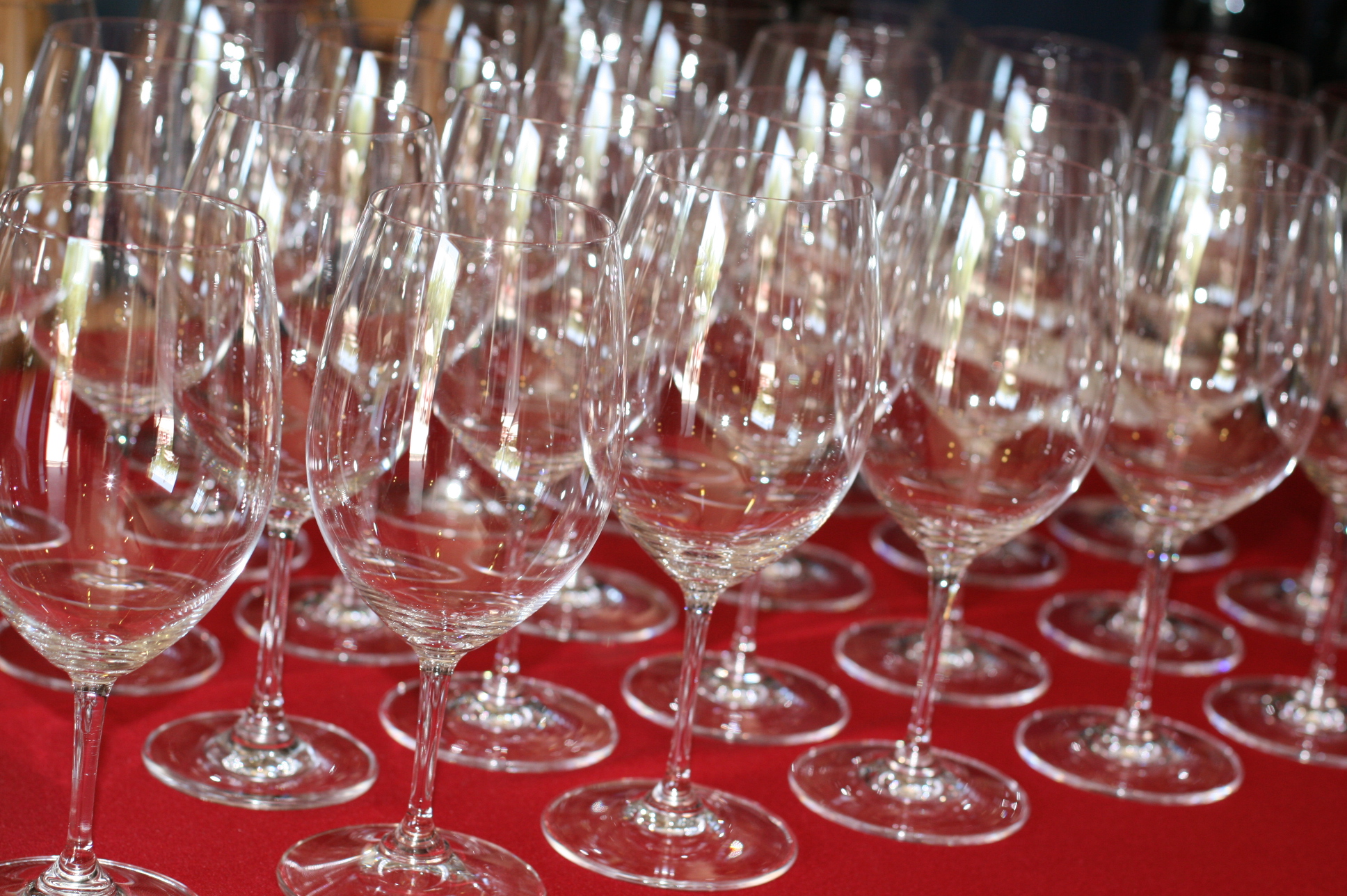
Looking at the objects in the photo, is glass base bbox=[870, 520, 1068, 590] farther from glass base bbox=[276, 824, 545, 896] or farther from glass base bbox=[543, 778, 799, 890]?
glass base bbox=[276, 824, 545, 896]

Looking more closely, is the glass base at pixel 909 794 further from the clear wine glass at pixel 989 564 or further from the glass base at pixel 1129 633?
the glass base at pixel 1129 633

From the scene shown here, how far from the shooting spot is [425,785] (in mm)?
939

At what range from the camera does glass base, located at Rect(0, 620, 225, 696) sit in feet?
3.65

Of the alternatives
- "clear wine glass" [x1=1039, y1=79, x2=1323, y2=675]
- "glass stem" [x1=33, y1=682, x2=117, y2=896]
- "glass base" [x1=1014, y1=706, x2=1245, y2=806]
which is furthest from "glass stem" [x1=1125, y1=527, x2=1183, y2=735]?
"glass stem" [x1=33, y1=682, x2=117, y2=896]

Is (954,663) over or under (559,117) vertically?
under

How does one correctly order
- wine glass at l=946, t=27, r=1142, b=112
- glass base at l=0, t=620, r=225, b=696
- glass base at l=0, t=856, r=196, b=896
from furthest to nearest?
wine glass at l=946, t=27, r=1142, b=112, glass base at l=0, t=620, r=225, b=696, glass base at l=0, t=856, r=196, b=896

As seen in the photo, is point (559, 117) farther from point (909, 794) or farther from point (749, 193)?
point (909, 794)

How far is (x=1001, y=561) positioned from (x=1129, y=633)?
157 millimetres

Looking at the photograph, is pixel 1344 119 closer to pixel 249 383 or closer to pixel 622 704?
pixel 622 704

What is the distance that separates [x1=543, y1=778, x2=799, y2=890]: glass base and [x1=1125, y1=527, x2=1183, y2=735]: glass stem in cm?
34

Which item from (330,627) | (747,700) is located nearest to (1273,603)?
(747,700)

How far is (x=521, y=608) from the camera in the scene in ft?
2.89

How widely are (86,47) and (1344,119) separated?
3.63 feet

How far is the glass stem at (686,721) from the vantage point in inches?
41.3
